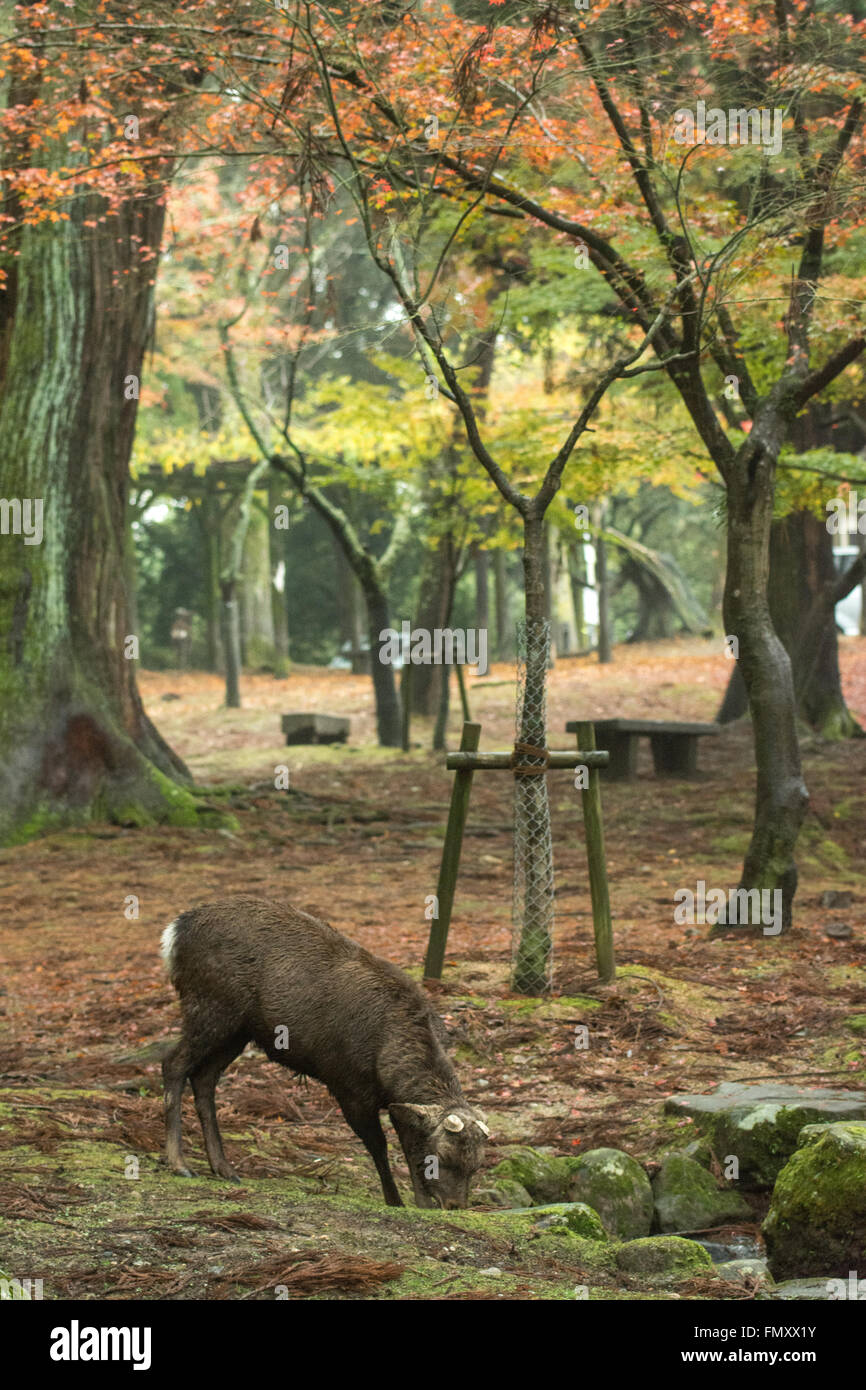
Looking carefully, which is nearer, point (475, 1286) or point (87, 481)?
point (475, 1286)

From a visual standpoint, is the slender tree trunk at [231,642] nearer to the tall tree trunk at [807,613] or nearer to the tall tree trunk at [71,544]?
the tall tree trunk at [71,544]

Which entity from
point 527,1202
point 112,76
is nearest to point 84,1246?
point 527,1202

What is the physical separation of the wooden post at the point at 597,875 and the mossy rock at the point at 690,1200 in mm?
2766

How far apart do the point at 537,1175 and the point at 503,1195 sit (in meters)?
0.35

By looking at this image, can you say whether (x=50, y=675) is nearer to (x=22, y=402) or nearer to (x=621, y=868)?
(x=22, y=402)

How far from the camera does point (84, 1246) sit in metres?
4.12

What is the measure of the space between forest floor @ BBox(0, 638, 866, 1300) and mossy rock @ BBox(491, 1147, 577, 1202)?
32 cm

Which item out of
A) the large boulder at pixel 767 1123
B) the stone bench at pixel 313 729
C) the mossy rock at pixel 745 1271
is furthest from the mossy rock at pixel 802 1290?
the stone bench at pixel 313 729

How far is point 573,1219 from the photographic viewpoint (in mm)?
5273

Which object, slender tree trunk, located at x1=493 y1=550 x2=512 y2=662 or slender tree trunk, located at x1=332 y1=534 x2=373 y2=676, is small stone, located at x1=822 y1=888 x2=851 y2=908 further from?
slender tree trunk, located at x1=332 y1=534 x2=373 y2=676

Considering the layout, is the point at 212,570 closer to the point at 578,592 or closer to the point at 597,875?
the point at 578,592

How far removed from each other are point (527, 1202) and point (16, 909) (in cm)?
709

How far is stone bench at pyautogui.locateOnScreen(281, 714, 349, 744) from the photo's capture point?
21.8m

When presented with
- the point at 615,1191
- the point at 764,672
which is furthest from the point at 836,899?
the point at 615,1191
